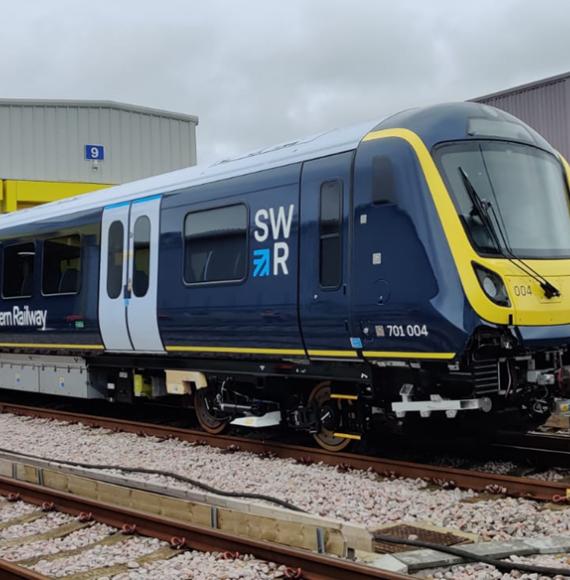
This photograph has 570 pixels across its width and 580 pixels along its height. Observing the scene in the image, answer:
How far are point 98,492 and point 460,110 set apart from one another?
4638mm

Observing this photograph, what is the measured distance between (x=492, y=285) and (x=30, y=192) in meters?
19.6

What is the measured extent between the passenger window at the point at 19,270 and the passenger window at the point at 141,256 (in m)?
2.78

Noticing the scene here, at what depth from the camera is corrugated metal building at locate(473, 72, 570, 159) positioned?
60.3 feet

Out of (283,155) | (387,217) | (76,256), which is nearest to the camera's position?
(387,217)

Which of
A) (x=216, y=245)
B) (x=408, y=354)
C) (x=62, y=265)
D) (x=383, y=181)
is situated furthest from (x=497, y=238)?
(x=62, y=265)

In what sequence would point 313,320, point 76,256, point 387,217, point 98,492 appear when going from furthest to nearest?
point 76,256 < point 313,320 < point 387,217 < point 98,492

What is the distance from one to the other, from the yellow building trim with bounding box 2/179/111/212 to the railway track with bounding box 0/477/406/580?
1775 cm

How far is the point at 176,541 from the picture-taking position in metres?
5.28

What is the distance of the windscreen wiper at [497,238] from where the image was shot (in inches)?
266

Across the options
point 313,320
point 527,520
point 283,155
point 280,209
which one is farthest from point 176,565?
point 283,155

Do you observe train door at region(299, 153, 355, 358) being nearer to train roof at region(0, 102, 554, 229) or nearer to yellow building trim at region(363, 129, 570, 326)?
train roof at region(0, 102, 554, 229)

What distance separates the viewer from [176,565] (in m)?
4.96

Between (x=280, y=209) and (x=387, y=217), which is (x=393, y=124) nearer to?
(x=387, y=217)

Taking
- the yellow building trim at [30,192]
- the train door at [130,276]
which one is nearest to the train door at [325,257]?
the train door at [130,276]
